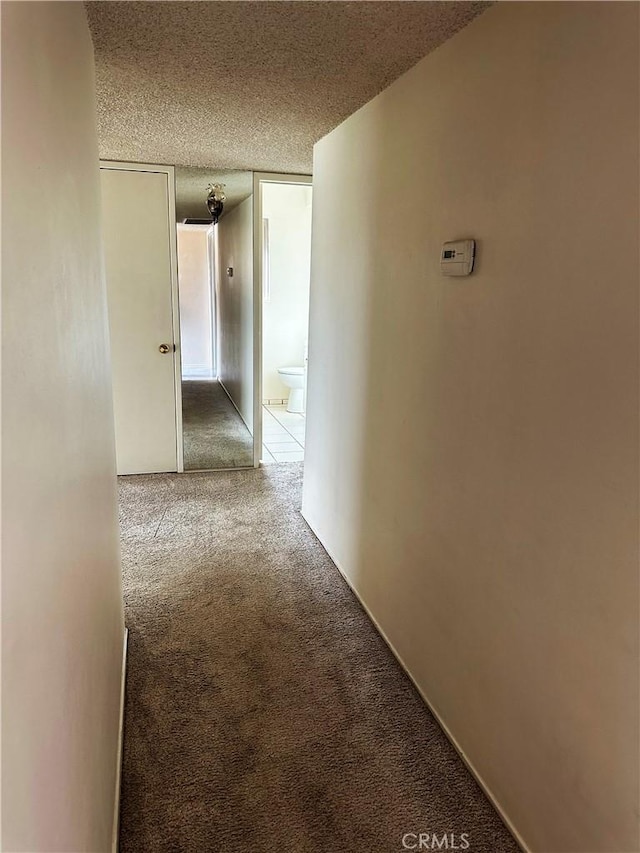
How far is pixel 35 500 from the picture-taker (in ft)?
2.35

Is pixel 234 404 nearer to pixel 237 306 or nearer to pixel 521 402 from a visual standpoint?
pixel 237 306

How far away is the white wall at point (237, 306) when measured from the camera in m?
4.76

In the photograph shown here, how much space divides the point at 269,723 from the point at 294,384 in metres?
4.42

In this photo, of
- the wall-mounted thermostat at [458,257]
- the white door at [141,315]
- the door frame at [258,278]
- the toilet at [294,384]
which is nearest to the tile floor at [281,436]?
the toilet at [294,384]

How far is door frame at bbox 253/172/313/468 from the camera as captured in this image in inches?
161

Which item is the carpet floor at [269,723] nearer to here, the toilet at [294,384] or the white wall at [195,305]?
the toilet at [294,384]

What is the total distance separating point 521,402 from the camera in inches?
57.4

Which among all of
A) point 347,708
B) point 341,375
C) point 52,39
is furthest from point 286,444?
point 52,39

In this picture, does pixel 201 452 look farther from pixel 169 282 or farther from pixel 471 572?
pixel 471 572

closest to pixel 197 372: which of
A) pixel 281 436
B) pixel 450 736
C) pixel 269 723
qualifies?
pixel 281 436

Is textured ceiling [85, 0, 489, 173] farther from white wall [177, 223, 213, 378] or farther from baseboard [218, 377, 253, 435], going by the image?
white wall [177, 223, 213, 378]

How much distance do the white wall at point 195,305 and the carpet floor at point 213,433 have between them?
110 cm

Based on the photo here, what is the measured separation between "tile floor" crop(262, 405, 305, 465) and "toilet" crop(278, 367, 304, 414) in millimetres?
97

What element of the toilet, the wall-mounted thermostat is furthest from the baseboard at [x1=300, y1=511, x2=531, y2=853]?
the toilet
